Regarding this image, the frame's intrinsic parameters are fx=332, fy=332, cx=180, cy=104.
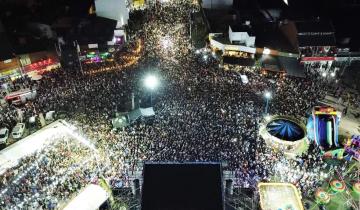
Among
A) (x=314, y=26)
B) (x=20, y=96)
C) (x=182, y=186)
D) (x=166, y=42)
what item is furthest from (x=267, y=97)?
(x=20, y=96)

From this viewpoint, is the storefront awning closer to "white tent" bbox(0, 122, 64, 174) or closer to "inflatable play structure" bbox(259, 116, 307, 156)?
"inflatable play structure" bbox(259, 116, 307, 156)

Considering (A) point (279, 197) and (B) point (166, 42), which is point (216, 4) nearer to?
(B) point (166, 42)

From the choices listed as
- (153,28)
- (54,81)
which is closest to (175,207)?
(54,81)

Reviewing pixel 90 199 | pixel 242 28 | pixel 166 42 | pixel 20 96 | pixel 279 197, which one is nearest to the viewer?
pixel 90 199

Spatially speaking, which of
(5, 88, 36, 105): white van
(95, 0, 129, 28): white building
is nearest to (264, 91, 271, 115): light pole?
(5, 88, 36, 105): white van

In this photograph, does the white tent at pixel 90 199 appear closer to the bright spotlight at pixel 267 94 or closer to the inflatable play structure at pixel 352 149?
the bright spotlight at pixel 267 94

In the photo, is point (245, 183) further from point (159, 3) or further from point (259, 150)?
point (159, 3)
